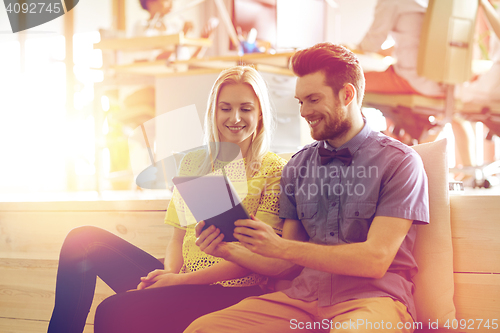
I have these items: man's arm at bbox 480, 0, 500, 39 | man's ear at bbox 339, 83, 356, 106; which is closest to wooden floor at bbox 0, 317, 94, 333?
man's ear at bbox 339, 83, 356, 106

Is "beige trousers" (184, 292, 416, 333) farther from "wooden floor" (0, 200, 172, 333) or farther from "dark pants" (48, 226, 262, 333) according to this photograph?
"wooden floor" (0, 200, 172, 333)

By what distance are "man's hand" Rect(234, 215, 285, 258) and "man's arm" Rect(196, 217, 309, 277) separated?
0.07m

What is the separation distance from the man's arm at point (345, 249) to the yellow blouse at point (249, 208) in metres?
0.19

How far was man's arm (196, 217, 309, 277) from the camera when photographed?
93 cm

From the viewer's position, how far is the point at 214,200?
2.81ft

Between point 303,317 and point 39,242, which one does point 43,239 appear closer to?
point 39,242

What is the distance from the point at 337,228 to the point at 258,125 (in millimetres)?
383

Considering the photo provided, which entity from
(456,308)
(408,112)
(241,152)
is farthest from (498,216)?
(408,112)

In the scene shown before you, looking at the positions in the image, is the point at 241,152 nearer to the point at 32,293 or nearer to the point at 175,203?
the point at 175,203

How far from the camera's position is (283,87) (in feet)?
7.54

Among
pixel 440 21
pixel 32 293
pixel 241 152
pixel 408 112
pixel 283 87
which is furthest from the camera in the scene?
pixel 283 87

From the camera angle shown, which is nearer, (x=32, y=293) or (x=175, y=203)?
(x=175, y=203)

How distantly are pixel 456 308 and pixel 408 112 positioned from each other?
1.21m

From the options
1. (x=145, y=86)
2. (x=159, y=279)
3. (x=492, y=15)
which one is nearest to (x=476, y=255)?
(x=159, y=279)
